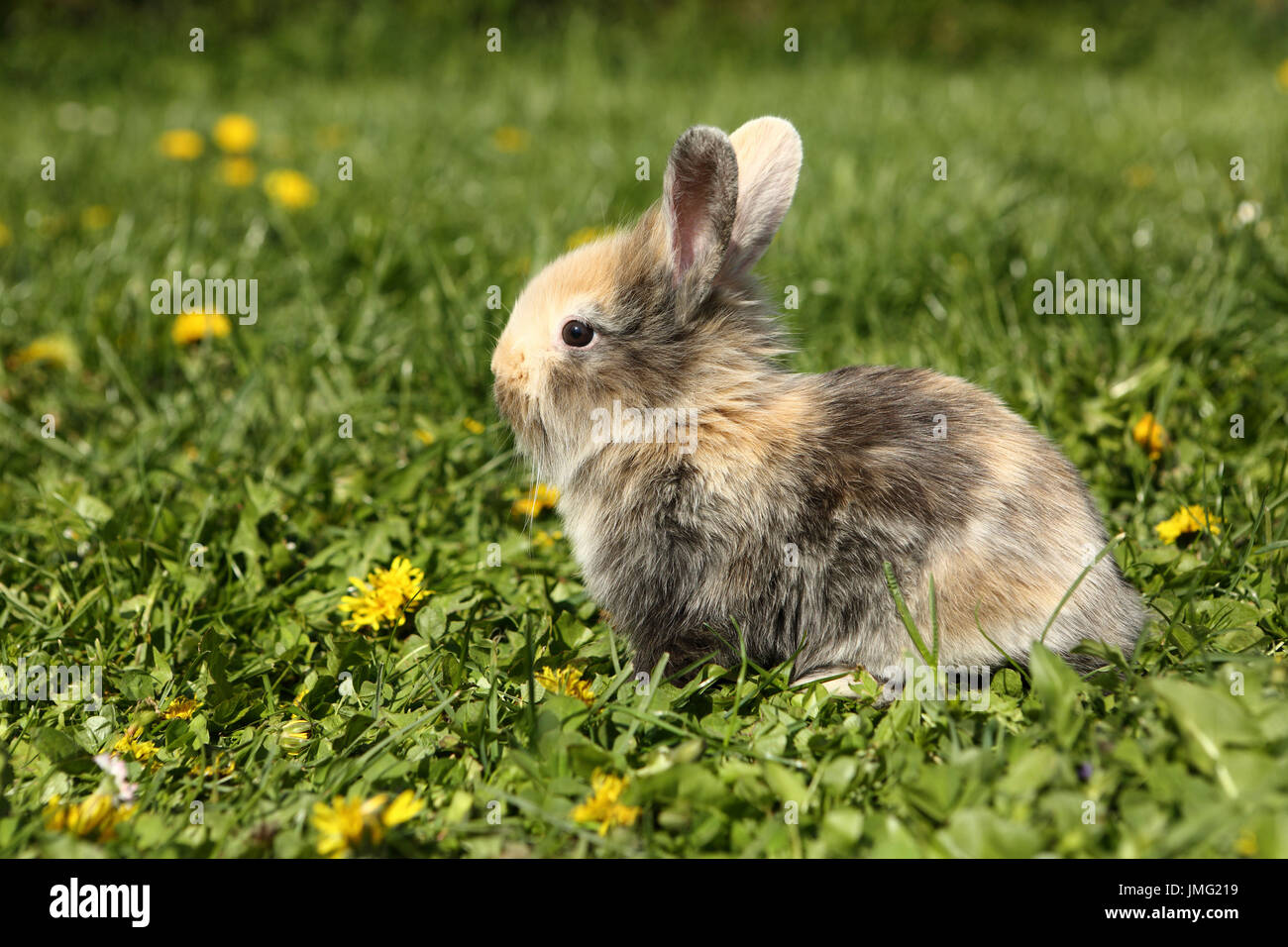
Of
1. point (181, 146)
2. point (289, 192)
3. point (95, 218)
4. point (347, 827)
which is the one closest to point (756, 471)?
point (347, 827)

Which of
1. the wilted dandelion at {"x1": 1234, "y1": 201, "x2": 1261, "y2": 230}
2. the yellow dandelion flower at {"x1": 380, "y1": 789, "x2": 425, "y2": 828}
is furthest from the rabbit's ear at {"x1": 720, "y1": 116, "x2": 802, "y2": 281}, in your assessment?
the wilted dandelion at {"x1": 1234, "y1": 201, "x2": 1261, "y2": 230}

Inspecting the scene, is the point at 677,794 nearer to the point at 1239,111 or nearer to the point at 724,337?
the point at 724,337

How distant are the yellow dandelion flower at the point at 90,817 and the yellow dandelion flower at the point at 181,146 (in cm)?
544

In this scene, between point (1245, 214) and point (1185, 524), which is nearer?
point (1185, 524)

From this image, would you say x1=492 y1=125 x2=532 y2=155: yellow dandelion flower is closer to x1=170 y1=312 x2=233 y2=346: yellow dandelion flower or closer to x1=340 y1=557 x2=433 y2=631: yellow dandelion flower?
x1=170 y1=312 x2=233 y2=346: yellow dandelion flower

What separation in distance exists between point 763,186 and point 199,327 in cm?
253

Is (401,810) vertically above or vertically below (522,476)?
below

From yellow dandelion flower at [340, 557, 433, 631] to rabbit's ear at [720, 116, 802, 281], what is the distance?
1262 millimetres

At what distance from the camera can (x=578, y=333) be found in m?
2.97

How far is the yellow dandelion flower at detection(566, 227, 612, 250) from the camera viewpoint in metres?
3.51

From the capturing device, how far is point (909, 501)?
8.77ft

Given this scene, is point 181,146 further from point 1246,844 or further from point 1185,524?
point 1246,844

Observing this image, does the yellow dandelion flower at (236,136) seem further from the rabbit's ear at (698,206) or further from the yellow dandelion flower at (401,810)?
the yellow dandelion flower at (401,810)

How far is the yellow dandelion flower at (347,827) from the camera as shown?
2.05 meters
